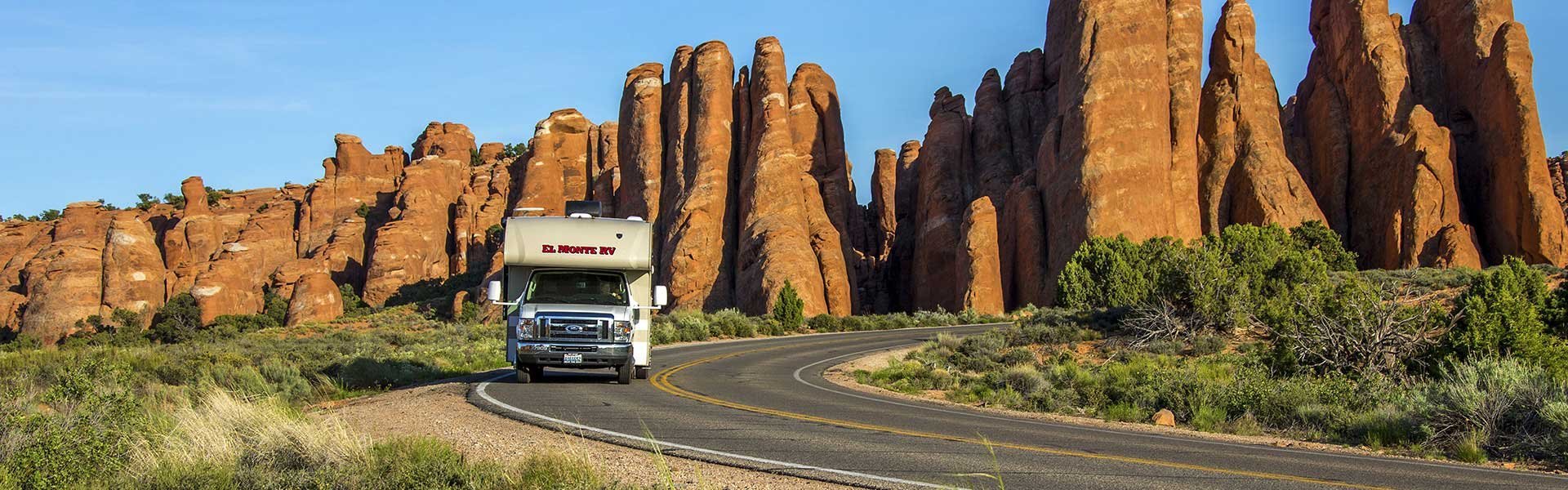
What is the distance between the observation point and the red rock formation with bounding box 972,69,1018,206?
65.9m

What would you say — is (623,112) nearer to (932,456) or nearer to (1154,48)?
(1154,48)

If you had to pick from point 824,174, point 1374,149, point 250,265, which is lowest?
point 250,265

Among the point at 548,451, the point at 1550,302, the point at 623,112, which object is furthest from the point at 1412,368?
the point at 623,112

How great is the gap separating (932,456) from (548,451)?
363cm

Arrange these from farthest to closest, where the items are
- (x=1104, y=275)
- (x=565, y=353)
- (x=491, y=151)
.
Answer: (x=491, y=151) → (x=1104, y=275) → (x=565, y=353)

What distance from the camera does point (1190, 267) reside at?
2802 cm

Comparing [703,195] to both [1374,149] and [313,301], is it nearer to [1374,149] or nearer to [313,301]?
[313,301]

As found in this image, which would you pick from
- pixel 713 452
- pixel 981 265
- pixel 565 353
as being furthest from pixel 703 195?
pixel 713 452

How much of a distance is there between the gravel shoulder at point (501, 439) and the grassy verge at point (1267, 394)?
7.59m

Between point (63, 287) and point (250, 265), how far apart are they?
14.0 metres

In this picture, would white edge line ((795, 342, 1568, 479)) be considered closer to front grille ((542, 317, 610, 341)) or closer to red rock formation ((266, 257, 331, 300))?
front grille ((542, 317, 610, 341))

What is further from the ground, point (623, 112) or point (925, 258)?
point (623, 112)

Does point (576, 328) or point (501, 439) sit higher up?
point (576, 328)

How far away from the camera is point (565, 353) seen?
17891 millimetres
